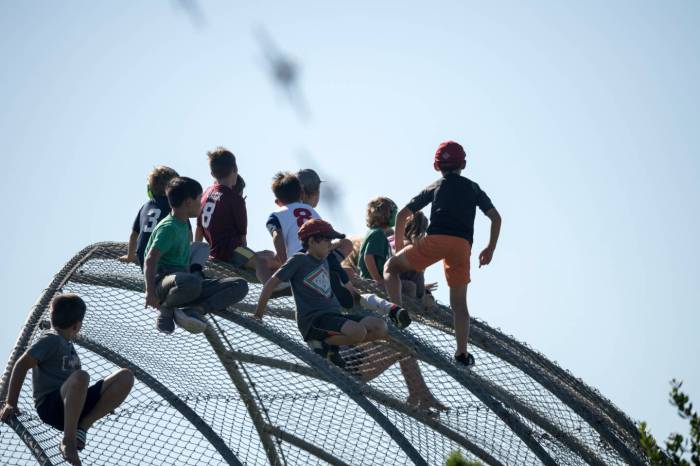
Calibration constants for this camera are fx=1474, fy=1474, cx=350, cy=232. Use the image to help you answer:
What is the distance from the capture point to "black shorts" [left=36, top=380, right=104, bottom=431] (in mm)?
12547

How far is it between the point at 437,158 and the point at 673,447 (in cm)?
514

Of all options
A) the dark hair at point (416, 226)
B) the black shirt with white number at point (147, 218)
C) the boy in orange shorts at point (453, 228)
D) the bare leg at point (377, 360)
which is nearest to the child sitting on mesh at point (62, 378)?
the black shirt with white number at point (147, 218)

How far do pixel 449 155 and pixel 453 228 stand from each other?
2.63 feet

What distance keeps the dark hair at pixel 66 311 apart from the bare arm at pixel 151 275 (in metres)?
1.14

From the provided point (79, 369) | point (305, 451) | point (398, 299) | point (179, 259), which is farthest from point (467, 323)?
point (79, 369)

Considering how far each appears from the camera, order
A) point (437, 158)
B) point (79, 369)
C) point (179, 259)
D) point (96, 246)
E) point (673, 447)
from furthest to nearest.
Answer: point (96, 246)
point (437, 158)
point (179, 259)
point (79, 369)
point (673, 447)

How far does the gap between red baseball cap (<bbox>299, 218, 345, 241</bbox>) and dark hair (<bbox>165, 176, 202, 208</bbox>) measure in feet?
3.52

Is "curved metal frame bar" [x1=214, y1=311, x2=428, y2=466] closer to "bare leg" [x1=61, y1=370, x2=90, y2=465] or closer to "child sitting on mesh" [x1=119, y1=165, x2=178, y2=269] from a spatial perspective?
"child sitting on mesh" [x1=119, y1=165, x2=178, y2=269]

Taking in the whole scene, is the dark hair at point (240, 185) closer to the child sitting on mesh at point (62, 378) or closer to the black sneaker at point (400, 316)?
the black sneaker at point (400, 316)

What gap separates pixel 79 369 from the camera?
1274cm

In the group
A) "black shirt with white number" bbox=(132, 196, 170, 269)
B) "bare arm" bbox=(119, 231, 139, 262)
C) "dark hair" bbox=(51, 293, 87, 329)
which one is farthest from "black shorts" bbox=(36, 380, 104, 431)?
"bare arm" bbox=(119, 231, 139, 262)

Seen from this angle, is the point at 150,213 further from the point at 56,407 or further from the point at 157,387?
the point at 56,407

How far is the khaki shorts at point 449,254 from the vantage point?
48.9 feet

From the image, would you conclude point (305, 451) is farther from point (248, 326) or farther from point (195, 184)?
point (195, 184)
